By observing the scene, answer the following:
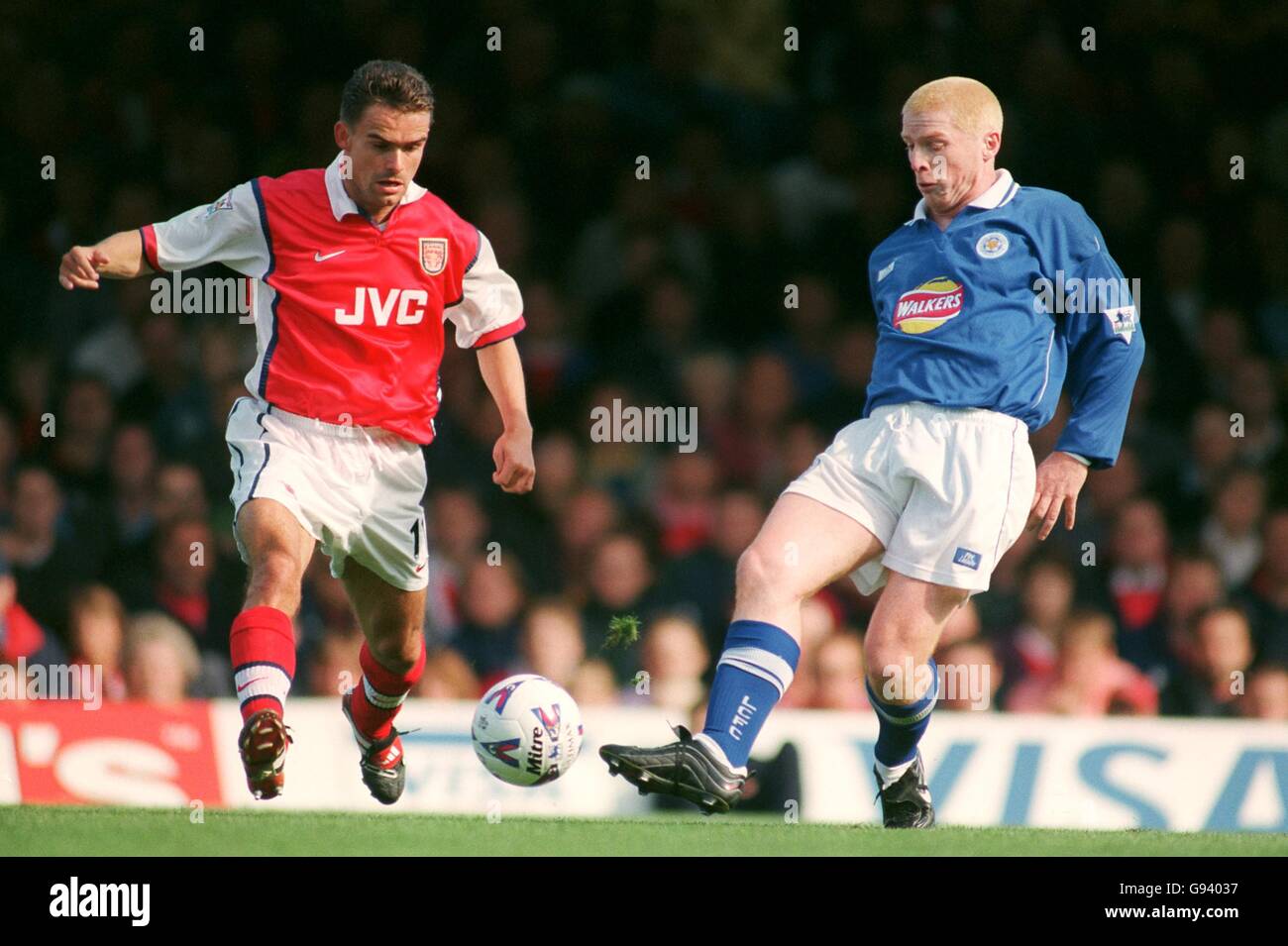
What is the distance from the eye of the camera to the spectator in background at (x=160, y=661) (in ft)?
27.3

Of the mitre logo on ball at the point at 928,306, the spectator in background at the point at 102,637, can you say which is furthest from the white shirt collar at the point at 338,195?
the spectator in background at the point at 102,637

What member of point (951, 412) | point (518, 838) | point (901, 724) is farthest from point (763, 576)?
point (518, 838)

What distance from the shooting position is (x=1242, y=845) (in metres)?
5.48

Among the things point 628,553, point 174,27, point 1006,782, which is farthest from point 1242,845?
point 174,27

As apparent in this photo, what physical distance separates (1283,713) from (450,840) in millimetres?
4801

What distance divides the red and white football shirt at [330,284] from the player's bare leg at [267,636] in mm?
468

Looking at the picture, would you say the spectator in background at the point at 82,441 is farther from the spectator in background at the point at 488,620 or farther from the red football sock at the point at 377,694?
the red football sock at the point at 377,694

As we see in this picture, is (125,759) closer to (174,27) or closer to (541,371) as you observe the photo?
(541,371)

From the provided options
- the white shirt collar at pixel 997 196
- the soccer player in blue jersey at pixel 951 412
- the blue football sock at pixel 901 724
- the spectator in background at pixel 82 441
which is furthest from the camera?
the spectator in background at pixel 82 441

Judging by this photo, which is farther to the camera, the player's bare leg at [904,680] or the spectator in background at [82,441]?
the spectator in background at [82,441]

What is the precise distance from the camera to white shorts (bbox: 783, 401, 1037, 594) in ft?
17.5

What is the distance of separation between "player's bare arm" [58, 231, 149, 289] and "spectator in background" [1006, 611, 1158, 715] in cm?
470

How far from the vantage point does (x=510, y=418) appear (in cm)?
620

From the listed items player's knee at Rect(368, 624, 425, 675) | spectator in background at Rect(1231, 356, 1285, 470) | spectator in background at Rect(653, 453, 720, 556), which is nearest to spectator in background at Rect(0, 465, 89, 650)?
spectator in background at Rect(653, 453, 720, 556)
